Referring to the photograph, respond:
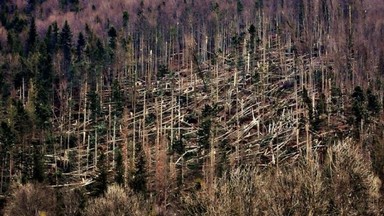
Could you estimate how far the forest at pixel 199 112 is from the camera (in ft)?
128

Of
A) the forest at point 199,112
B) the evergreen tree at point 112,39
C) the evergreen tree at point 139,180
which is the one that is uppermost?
the evergreen tree at point 112,39

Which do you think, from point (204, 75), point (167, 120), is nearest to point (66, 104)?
point (167, 120)

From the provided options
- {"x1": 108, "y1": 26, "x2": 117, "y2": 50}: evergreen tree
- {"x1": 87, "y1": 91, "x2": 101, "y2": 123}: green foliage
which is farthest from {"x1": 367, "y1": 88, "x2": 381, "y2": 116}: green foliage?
{"x1": 108, "y1": 26, "x2": 117, "y2": 50}: evergreen tree

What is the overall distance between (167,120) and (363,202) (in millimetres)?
70450

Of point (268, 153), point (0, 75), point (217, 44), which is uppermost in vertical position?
point (217, 44)

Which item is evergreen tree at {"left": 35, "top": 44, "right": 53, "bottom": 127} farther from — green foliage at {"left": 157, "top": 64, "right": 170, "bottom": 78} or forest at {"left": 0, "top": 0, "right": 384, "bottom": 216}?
green foliage at {"left": 157, "top": 64, "right": 170, "bottom": 78}

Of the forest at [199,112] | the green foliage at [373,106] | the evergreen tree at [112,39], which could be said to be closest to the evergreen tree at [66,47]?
the forest at [199,112]

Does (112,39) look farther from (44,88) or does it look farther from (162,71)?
(44,88)

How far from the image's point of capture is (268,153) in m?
86.6

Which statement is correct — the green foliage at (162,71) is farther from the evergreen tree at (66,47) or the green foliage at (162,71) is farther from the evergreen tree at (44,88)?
the evergreen tree at (66,47)

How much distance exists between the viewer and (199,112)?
104 m

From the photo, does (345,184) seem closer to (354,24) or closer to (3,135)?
(3,135)

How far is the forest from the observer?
38906 mm

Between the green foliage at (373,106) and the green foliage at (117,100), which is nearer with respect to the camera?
the green foliage at (373,106)
